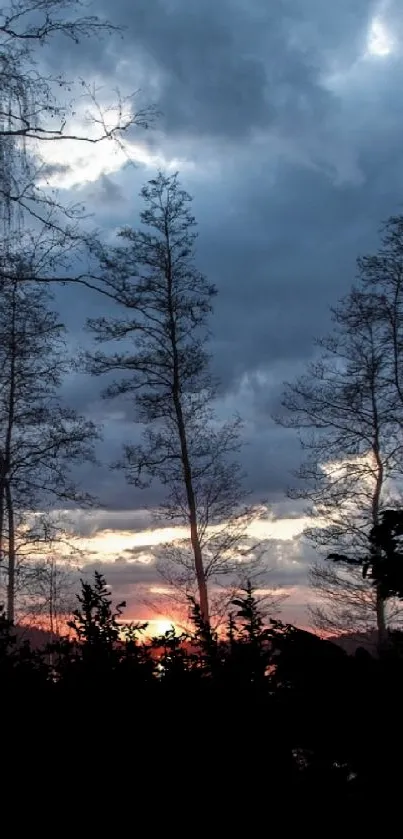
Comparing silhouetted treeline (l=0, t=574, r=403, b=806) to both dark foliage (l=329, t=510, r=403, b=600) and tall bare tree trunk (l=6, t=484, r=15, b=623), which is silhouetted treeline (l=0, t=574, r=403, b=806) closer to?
dark foliage (l=329, t=510, r=403, b=600)

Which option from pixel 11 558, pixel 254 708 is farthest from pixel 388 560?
pixel 11 558

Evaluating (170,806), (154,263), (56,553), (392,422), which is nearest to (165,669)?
(170,806)

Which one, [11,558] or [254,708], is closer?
[254,708]

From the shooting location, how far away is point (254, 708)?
2523 mm

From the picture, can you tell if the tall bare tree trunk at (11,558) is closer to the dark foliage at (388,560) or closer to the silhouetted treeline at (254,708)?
the silhouetted treeline at (254,708)

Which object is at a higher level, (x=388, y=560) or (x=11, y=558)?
(x=11, y=558)

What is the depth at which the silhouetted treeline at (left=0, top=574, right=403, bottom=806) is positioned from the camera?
7.38 ft

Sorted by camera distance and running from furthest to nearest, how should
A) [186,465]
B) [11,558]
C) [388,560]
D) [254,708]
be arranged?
[11,558], [186,465], [388,560], [254,708]

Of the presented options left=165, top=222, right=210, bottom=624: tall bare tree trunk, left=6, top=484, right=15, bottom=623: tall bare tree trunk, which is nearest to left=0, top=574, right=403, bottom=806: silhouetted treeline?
left=165, top=222, right=210, bottom=624: tall bare tree trunk

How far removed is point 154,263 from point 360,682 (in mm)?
16325

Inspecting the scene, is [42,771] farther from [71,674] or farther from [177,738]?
[71,674]

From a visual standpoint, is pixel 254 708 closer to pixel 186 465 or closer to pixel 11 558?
pixel 186 465

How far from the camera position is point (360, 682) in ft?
7.66

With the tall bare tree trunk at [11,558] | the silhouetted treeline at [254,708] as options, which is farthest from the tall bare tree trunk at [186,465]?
the silhouetted treeline at [254,708]
